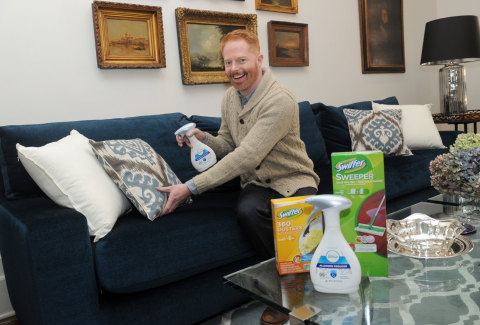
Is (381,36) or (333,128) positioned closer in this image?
(333,128)

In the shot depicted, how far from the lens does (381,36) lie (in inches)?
141

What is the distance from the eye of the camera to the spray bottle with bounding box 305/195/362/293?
0.87m

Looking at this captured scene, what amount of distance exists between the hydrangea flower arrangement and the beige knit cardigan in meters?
0.50

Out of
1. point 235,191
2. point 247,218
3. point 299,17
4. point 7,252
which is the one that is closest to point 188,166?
point 235,191

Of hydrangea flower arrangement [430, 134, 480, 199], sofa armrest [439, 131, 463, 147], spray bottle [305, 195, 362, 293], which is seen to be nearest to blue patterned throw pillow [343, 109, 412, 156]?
sofa armrest [439, 131, 463, 147]

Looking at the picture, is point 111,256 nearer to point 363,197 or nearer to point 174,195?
point 174,195

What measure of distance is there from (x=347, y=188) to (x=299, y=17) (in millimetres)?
2401

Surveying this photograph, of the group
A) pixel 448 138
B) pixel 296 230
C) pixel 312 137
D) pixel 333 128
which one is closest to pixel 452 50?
pixel 448 138

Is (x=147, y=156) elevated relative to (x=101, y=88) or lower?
lower

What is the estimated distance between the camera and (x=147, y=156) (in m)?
1.65

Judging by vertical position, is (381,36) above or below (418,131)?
above

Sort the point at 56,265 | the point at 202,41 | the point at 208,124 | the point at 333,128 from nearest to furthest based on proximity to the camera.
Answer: the point at 56,265
the point at 208,124
the point at 202,41
the point at 333,128

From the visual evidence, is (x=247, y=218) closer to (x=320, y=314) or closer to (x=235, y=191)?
(x=235, y=191)

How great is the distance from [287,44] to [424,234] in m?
2.00
